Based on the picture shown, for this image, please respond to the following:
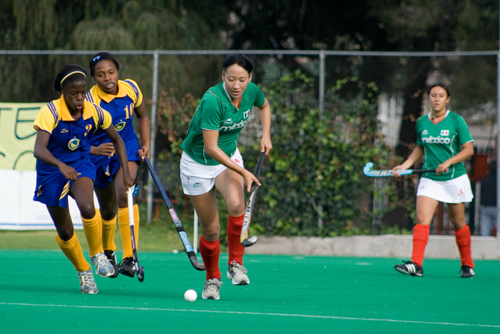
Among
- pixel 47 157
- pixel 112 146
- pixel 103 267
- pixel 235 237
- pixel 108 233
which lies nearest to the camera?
pixel 47 157

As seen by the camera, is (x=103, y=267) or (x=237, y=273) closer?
(x=103, y=267)

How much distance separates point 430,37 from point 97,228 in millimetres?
8418

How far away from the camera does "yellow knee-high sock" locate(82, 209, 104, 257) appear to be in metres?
6.17

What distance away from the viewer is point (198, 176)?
5789mm

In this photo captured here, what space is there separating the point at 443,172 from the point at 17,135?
5.72 meters

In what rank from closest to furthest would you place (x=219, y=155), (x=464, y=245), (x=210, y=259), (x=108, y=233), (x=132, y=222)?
(x=219, y=155) → (x=210, y=259) → (x=132, y=222) → (x=108, y=233) → (x=464, y=245)

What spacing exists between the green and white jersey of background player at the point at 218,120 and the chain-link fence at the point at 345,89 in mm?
4305

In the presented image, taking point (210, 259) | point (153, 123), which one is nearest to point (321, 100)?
point (153, 123)

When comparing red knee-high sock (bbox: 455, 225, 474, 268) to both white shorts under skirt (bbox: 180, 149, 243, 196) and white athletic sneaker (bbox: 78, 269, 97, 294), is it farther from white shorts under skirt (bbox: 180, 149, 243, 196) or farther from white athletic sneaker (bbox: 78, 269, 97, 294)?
white athletic sneaker (bbox: 78, 269, 97, 294)

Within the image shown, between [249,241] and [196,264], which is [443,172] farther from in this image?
[196,264]

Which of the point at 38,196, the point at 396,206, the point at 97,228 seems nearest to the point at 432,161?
the point at 396,206

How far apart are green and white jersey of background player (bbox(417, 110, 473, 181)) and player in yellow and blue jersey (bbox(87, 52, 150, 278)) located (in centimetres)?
290

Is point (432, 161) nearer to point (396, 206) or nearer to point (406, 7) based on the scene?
point (396, 206)

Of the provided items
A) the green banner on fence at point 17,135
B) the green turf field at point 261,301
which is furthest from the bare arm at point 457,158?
the green banner on fence at point 17,135
